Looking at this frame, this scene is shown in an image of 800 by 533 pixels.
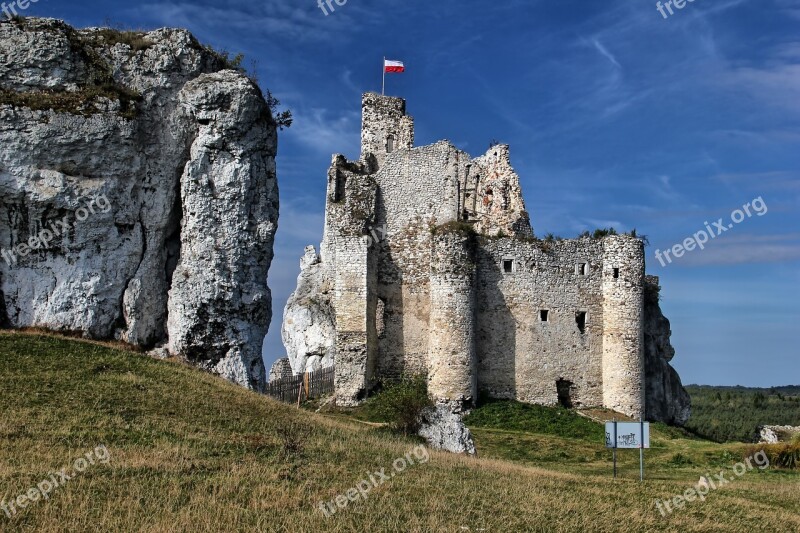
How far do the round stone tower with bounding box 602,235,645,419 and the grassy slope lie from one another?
1402 centimetres

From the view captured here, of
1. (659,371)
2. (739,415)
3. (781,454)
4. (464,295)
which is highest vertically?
(464,295)

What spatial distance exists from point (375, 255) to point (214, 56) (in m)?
14.8

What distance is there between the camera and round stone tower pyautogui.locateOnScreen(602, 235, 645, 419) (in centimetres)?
3406

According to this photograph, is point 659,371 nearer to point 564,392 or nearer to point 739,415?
point 564,392

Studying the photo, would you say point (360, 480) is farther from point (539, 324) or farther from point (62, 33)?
point (539, 324)

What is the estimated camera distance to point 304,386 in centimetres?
3316

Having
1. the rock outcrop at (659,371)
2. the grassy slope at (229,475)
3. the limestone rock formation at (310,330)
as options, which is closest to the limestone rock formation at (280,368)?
the limestone rock formation at (310,330)

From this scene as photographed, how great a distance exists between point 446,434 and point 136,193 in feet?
31.5

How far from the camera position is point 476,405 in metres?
32.7

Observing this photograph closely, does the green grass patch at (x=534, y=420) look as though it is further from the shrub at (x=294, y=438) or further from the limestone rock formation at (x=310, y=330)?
the shrub at (x=294, y=438)

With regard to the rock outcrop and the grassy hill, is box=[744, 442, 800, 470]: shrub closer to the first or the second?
the rock outcrop

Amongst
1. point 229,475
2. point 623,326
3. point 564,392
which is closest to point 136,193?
point 229,475

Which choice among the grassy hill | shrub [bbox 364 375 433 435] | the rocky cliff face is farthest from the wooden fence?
the grassy hill

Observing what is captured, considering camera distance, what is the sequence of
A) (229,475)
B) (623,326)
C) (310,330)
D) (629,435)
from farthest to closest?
(310,330) < (623,326) < (629,435) < (229,475)
